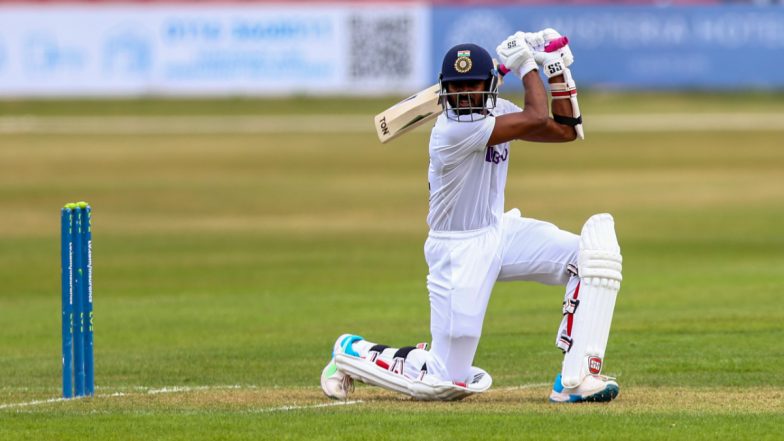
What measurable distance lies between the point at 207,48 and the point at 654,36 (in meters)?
10.9

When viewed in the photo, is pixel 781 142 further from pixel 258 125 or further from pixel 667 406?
Answer: pixel 667 406

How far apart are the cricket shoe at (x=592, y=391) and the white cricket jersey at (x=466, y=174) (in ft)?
3.27

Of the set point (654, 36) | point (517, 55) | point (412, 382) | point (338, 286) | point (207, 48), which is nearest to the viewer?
point (517, 55)

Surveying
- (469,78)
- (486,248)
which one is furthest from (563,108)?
(486,248)

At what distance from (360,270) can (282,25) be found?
20.3 m

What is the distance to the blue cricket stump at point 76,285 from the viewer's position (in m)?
8.31

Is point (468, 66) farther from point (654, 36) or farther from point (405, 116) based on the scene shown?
point (654, 36)

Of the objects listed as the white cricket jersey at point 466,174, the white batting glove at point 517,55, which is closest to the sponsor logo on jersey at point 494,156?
the white cricket jersey at point 466,174

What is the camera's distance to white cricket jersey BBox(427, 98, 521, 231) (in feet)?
26.1

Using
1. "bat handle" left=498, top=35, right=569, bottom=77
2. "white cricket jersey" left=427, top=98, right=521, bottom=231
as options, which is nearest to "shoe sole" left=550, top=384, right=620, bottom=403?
"white cricket jersey" left=427, top=98, right=521, bottom=231

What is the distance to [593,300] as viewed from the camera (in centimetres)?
796

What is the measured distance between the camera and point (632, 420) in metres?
7.25

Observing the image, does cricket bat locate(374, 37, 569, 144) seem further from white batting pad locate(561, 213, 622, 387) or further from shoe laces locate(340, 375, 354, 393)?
shoe laces locate(340, 375, 354, 393)

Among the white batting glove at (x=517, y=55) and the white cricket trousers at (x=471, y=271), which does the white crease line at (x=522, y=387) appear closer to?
the white cricket trousers at (x=471, y=271)
